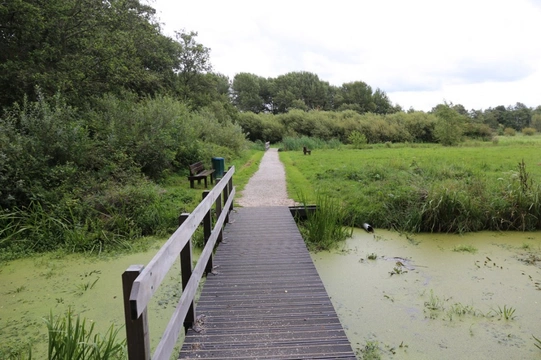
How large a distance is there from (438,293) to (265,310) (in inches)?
91.5

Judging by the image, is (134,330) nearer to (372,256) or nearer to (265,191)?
(372,256)

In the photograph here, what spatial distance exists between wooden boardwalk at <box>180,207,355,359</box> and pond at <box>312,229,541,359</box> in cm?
49

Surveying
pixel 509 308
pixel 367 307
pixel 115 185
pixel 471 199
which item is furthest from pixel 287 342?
pixel 115 185

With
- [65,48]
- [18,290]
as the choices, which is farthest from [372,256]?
[65,48]

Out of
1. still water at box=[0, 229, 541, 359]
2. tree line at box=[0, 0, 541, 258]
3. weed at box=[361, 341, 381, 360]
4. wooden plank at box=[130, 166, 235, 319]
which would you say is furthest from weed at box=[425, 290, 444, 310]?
tree line at box=[0, 0, 541, 258]

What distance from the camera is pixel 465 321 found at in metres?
3.82

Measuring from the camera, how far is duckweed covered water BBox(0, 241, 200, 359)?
3727 mm

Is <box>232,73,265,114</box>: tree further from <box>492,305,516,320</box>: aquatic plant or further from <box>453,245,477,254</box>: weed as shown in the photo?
<box>492,305,516,320</box>: aquatic plant

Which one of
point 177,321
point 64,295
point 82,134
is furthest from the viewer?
point 82,134

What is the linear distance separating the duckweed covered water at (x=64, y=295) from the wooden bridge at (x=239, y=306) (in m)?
0.64

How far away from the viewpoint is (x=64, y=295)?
180 inches

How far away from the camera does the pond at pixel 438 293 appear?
11.2 feet

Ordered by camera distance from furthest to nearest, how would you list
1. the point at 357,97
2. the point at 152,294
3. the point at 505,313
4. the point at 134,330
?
the point at 357,97 < the point at 505,313 < the point at 152,294 < the point at 134,330

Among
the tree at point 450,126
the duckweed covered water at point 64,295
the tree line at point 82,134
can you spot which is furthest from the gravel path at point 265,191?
the tree at point 450,126
